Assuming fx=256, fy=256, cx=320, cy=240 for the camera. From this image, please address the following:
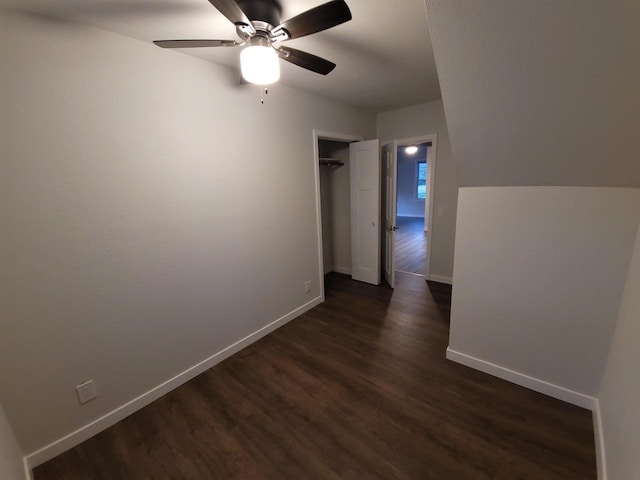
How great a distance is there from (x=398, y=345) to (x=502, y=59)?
216 cm

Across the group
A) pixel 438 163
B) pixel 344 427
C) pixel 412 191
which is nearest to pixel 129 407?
pixel 344 427

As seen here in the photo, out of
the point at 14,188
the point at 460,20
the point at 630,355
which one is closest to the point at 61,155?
the point at 14,188

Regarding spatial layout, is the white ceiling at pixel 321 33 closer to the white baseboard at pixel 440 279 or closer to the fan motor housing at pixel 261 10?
the fan motor housing at pixel 261 10

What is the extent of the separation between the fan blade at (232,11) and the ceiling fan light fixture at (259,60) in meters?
0.09

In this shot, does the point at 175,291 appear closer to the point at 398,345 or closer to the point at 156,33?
the point at 156,33

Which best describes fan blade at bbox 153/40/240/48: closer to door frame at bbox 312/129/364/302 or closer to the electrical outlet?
door frame at bbox 312/129/364/302

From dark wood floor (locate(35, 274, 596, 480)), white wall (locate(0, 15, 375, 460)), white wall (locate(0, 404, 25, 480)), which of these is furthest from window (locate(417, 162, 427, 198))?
white wall (locate(0, 404, 25, 480))

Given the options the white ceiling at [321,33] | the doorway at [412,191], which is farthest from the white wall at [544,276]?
the doorway at [412,191]

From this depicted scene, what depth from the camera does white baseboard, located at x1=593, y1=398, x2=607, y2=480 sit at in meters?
1.26

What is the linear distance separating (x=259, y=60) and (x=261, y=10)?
207mm

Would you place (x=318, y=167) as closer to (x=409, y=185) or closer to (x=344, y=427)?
(x=344, y=427)

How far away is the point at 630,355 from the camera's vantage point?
120 cm

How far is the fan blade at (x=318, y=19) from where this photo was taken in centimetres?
103

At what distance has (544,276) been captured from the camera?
169cm
